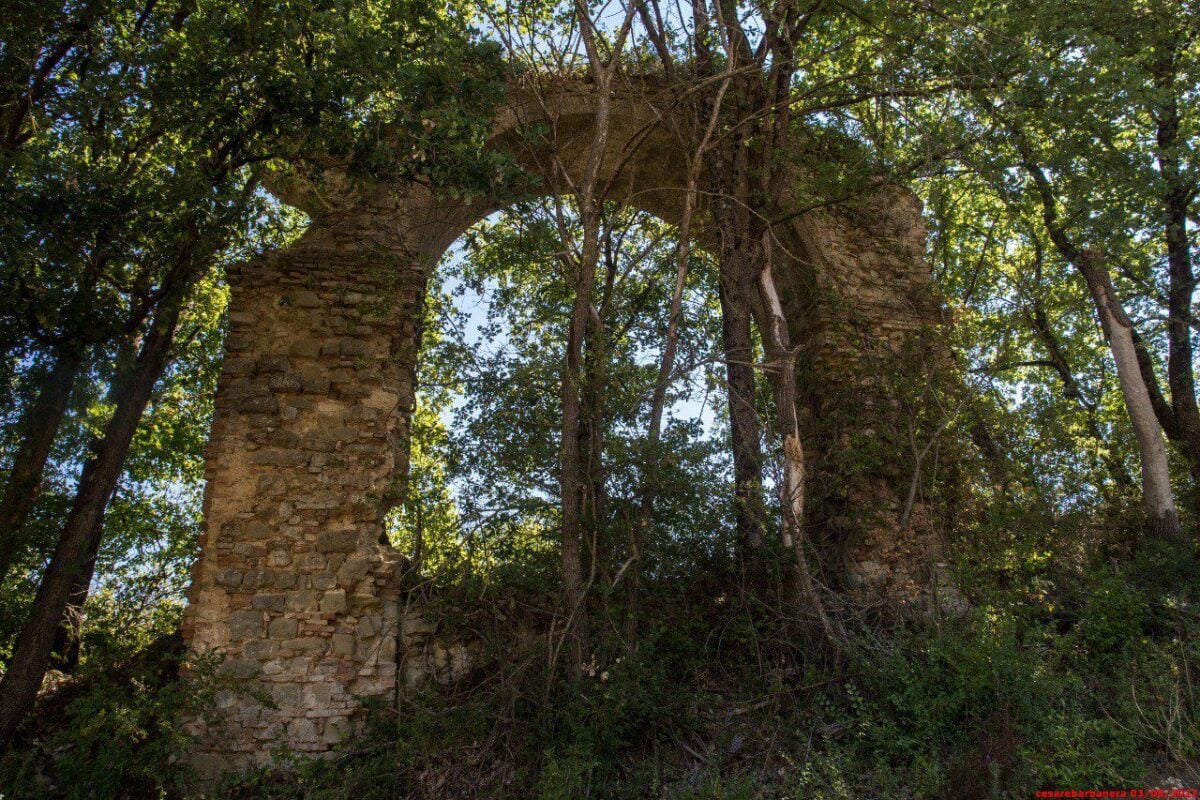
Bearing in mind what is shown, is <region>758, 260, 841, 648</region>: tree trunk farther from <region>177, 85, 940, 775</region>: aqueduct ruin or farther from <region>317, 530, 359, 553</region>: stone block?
<region>317, 530, 359, 553</region>: stone block

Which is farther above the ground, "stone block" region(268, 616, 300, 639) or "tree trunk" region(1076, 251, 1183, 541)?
"tree trunk" region(1076, 251, 1183, 541)

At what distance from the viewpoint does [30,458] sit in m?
7.03

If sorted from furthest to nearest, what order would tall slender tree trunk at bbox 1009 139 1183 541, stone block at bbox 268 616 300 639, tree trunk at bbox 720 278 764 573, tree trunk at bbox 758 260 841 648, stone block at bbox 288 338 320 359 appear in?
tall slender tree trunk at bbox 1009 139 1183 541 < stone block at bbox 288 338 320 359 < tree trunk at bbox 720 278 764 573 < tree trunk at bbox 758 260 841 648 < stone block at bbox 268 616 300 639

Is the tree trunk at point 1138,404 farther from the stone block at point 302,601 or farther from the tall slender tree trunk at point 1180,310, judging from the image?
the stone block at point 302,601

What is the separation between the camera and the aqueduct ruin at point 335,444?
18.8 ft

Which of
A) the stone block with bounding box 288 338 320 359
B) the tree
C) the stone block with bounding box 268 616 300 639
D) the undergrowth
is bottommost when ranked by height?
the undergrowth

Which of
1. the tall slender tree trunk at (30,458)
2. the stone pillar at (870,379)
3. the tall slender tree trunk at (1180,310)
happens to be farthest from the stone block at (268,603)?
the tall slender tree trunk at (1180,310)

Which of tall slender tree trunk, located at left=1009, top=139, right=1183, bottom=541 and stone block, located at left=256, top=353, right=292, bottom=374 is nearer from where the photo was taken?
stone block, located at left=256, top=353, right=292, bottom=374

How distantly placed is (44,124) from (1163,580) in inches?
385

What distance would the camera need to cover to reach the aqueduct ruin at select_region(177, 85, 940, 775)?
573 centimetres

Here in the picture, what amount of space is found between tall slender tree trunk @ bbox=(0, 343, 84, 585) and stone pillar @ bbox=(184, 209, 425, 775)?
1.67m

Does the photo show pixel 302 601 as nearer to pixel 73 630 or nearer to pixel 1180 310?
pixel 73 630

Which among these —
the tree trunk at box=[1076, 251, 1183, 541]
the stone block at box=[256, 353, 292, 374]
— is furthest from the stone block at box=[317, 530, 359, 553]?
the tree trunk at box=[1076, 251, 1183, 541]

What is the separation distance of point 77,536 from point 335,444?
2171 mm
